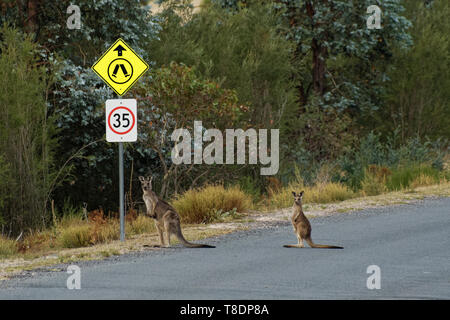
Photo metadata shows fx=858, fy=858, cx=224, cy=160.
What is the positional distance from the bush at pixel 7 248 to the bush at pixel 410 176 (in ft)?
34.0

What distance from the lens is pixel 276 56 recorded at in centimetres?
2803

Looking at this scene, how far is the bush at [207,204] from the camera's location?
1605 centimetres

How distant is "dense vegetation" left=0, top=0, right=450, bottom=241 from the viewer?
16.9 m

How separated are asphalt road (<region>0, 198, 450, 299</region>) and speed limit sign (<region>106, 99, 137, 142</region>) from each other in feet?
6.45

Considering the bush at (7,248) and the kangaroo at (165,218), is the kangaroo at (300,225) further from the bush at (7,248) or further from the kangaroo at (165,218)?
the bush at (7,248)

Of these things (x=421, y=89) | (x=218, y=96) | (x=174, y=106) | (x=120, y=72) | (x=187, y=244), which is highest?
(x=421, y=89)

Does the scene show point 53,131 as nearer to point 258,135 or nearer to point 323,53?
point 258,135

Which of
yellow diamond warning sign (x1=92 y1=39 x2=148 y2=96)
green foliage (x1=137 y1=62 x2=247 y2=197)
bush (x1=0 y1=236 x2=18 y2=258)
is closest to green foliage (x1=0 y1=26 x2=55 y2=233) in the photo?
bush (x1=0 y1=236 x2=18 y2=258)

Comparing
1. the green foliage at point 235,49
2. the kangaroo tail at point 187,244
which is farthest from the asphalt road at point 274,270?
the green foliage at point 235,49

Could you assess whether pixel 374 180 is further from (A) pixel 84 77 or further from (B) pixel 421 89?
(B) pixel 421 89

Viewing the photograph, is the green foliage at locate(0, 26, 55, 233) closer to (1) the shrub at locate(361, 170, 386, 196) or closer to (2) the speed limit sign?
(2) the speed limit sign

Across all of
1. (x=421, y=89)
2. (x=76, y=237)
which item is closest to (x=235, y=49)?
(x=421, y=89)

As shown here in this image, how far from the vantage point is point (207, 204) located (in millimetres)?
16219

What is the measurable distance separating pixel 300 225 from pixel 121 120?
3.30 metres
